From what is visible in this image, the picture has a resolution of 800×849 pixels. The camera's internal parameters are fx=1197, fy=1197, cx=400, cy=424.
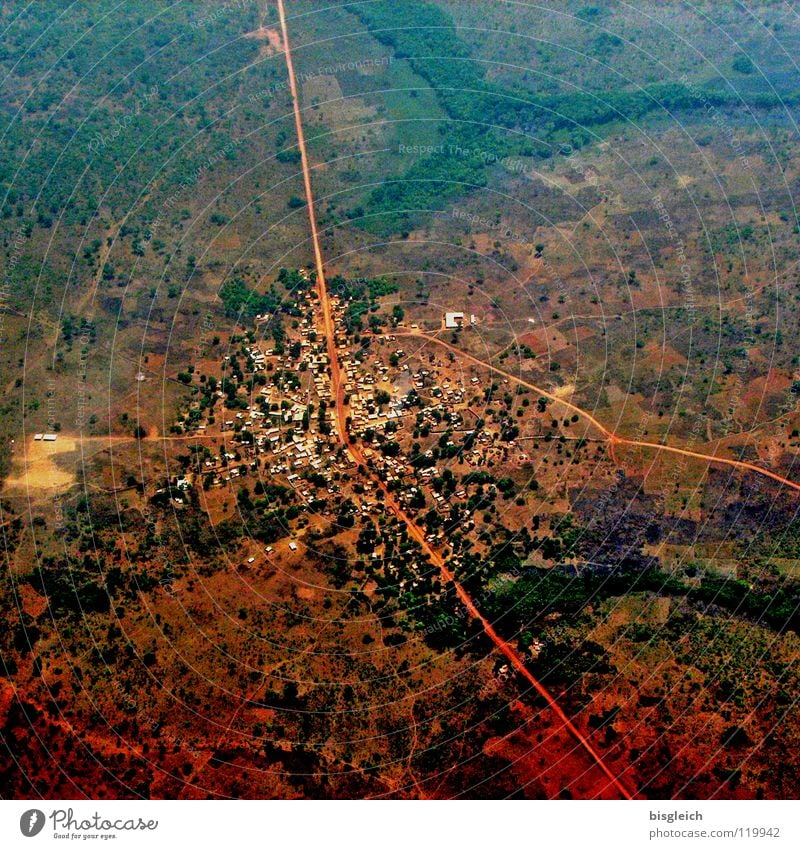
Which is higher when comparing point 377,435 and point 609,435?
point 377,435

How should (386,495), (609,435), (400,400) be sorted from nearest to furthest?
Result: (386,495) < (609,435) < (400,400)

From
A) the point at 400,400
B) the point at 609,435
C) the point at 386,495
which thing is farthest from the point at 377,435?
the point at 609,435

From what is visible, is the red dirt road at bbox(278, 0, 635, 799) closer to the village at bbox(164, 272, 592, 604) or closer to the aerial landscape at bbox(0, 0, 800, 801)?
the aerial landscape at bbox(0, 0, 800, 801)

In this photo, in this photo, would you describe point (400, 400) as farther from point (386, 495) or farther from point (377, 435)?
point (386, 495)

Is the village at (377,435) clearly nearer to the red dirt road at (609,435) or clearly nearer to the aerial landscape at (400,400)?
the aerial landscape at (400,400)

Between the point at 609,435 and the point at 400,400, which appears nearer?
the point at 609,435

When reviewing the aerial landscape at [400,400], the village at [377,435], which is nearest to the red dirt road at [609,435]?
the aerial landscape at [400,400]

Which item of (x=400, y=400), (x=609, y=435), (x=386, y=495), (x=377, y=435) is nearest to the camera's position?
(x=386, y=495)

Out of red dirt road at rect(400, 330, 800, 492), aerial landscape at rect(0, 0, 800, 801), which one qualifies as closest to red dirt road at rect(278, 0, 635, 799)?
aerial landscape at rect(0, 0, 800, 801)

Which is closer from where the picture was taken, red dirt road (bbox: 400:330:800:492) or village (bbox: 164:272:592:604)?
village (bbox: 164:272:592:604)
